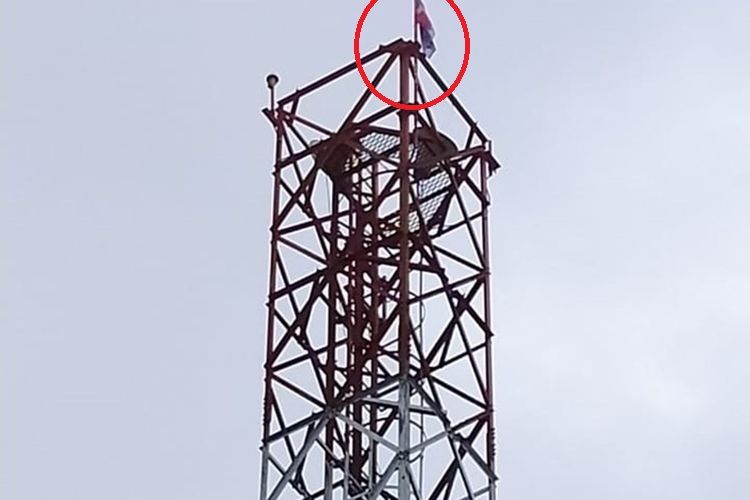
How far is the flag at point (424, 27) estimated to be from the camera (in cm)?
3547

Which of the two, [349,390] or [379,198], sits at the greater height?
[379,198]

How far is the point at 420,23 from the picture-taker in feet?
117

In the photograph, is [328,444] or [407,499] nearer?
[407,499]

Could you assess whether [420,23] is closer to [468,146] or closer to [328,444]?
[468,146]

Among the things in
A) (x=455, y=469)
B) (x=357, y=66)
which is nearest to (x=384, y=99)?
(x=357, y=66)

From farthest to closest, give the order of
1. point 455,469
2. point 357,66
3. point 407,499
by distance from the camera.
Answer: point 357,66
point 455,469
point 407,499

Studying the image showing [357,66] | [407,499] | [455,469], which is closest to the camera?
[407,499]

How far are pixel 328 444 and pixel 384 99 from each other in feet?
21.1

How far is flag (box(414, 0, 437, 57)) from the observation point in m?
35.5

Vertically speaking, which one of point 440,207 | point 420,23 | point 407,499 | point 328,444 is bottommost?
point 407,499

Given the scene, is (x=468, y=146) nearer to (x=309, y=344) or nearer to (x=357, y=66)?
(x=357, y=66)

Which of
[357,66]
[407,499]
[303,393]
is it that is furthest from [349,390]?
Result: [357,66]

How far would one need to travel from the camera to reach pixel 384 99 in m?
34.6

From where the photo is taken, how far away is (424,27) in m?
35.7
